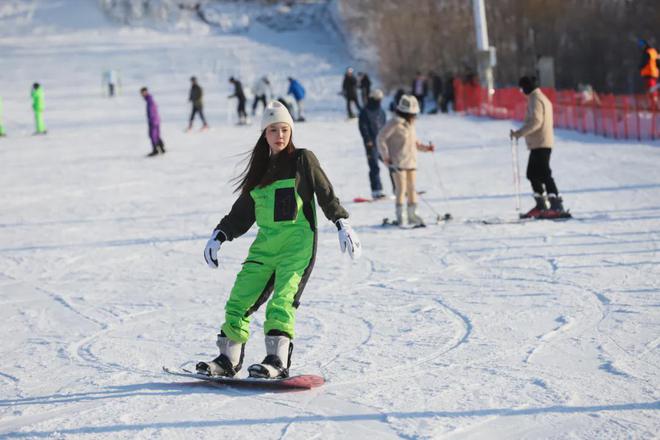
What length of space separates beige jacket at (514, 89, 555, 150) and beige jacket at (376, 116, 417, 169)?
1.07 meters

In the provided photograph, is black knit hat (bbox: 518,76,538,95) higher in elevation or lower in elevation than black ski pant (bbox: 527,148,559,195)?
higher

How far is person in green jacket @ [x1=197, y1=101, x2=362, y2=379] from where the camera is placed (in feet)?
16.5

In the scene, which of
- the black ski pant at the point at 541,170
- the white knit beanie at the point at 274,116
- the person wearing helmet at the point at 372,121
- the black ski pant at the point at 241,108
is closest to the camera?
the white knit beanie at the point at 274,116

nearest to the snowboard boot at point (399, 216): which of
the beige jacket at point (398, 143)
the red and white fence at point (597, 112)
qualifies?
the beige jacket at point (398, 143)

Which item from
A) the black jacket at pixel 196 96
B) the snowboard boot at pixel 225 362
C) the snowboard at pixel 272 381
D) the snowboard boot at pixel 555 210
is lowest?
the snowboard boot at pixel 555 210

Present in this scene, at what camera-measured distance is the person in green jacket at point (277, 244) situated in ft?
16.5

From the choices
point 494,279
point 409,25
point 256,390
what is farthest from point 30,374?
point 409,25

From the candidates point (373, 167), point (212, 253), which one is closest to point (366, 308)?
point (212, 253)

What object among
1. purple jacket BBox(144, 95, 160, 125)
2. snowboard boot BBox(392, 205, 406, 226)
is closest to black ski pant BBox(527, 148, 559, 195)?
snowboard boot BBox(392, 205, 406, 226)

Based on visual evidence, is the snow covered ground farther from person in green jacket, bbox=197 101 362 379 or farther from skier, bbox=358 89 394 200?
skier, bbox=358 89 394 200

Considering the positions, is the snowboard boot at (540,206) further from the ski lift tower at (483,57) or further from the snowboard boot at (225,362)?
the ski lift tower at (483,57)

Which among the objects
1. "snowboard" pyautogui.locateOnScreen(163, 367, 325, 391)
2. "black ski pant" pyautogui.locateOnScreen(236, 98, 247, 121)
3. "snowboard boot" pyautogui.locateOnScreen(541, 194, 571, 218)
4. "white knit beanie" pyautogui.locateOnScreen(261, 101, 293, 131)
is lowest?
"snowboard boot" pyautogui.locateOnScreen(541, 194, 571, 218)

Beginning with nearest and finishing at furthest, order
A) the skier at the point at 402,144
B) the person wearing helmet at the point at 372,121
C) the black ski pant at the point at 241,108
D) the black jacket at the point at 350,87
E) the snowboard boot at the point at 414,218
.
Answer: the skier at the point at 402,144 → the snowboard boot at the point at 414,218 → the person wearing helmet at the point at 372,121 → the black jacket at the point at 350,87 → the black ski pant at the point at 241,108

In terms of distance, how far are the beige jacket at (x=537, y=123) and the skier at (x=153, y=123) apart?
33.3 ft
